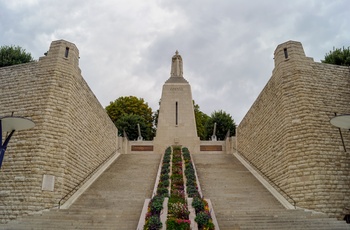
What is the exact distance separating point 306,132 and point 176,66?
18.2m

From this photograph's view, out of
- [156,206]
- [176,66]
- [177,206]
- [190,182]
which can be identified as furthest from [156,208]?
[176,66]

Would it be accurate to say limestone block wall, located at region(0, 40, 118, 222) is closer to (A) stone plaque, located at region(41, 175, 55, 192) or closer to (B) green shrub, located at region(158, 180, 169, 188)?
(A) stone plaque, located at region(41, 175, 55, 192)

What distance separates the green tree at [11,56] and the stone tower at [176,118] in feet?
36.8

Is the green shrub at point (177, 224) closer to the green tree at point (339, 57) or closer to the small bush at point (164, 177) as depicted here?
the small bush at point (164, 177)

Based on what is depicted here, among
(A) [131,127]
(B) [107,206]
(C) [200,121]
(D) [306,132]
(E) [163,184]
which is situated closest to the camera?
(B) [107,206]

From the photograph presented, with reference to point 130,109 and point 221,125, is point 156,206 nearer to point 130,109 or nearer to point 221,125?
point 221,125

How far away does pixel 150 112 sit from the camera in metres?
35.7

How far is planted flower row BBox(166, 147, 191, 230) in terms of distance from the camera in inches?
320

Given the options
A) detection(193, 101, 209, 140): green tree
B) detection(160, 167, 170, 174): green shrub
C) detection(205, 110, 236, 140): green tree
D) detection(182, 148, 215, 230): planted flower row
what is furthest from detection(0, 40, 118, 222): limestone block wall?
detection(193, 101, 209, 140): green tree

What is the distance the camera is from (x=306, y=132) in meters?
11.6

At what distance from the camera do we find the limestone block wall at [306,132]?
10.7 metres

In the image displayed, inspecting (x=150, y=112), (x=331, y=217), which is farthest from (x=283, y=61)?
(x=150, y=112)

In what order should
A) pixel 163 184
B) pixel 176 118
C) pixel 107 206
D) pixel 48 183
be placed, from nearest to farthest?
pixel 107 206
pixel 48 183
pixel 163 184
pixel 176 118

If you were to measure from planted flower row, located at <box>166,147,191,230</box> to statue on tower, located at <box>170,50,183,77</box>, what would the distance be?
50.1 ft
